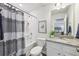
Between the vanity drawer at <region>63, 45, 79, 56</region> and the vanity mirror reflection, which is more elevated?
the vanity mirror reflection

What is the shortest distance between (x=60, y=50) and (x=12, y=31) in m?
0.81

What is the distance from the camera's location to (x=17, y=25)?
4.37 ft

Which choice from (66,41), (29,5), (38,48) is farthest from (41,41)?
(29,5)

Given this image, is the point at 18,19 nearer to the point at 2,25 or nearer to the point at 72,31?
the point at 2,25

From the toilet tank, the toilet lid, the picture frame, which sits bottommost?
the toilet lid

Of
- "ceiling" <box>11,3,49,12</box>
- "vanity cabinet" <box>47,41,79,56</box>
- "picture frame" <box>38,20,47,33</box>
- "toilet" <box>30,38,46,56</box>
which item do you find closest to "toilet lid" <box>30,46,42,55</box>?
"toilet" <box>30,38,46,56</box>

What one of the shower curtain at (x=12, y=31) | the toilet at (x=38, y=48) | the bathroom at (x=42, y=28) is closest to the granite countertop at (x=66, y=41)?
the bathroom at (x=42, y=28)

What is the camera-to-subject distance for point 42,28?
134cm

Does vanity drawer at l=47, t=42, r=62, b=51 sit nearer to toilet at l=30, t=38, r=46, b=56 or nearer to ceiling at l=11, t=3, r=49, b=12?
toilet at l=30, t=38, r=46, b=56

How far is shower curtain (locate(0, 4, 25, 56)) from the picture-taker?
119 centimetres

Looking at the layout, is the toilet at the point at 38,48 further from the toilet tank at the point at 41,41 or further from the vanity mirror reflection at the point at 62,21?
the vanity mirror reflection at the point at 62,21

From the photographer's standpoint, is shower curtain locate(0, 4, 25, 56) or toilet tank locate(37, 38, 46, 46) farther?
toilet tank locate(37, 38, 46, 46)

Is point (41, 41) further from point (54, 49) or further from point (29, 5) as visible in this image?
point (29, 5)

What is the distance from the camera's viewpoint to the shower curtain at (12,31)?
1188 mm
